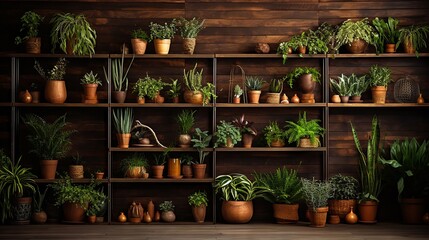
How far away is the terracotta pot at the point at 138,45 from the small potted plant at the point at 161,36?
14cm

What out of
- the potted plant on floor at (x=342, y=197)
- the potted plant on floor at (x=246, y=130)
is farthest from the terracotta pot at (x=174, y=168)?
the potted plant on floor at (x=342, y=197)

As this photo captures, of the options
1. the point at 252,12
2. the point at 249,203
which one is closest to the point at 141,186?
the point at 249,203

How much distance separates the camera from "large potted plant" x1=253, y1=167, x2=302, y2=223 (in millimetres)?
8484

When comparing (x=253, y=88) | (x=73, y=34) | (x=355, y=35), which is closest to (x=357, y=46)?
(x=355, y=35)

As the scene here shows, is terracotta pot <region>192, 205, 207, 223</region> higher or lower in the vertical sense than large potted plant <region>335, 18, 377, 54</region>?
lower

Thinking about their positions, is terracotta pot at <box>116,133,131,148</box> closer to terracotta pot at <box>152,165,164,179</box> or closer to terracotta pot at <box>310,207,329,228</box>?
terracotta pot at <box>152,165,164,179</box>

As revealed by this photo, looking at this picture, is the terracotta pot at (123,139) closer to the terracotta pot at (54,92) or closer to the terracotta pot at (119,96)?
the terracotta pot at (119,96)

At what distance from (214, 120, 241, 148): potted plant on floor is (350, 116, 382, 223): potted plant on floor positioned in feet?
4.87

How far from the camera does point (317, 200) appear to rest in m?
8.22

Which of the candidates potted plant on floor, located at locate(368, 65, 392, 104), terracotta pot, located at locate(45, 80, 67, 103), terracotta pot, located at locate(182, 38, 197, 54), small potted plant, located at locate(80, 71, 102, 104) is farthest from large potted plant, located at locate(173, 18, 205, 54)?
potted plant on floor, located at locate(368, 65, 392, 104)

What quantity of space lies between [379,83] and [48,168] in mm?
4165

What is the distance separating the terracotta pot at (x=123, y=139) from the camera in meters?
8.61

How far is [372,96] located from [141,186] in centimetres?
309

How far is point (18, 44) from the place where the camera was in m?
8.84
